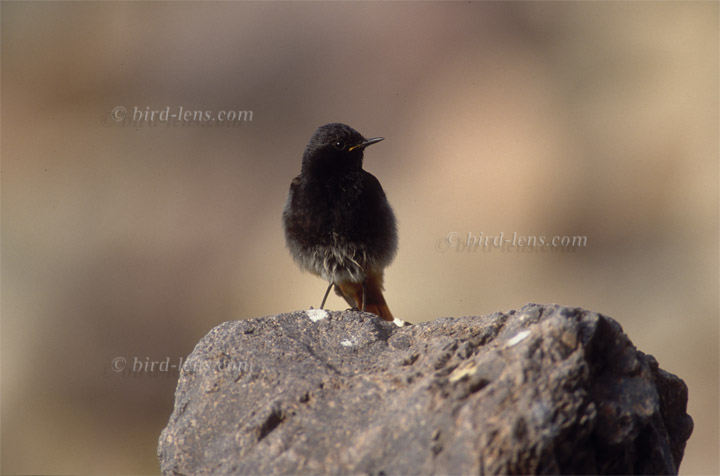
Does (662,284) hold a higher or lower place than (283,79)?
lower

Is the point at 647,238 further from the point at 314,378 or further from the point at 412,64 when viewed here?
the point at 314,378

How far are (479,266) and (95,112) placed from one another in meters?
5.54

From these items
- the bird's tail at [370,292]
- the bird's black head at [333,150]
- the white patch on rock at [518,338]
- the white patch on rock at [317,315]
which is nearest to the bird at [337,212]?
the bird's black head at [333,150]

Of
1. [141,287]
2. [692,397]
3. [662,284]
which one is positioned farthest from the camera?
[141,287]

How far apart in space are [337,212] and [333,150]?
475mm

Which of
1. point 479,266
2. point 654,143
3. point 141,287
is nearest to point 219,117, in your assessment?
point 141,287

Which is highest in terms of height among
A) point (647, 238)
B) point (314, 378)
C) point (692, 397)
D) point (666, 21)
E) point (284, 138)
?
point (666, 21)

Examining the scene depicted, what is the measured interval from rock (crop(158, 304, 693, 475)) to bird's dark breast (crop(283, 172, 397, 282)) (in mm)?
1597

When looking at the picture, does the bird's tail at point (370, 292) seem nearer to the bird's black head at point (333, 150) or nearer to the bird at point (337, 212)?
the bird at point (337, 212)

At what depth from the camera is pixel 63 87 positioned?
982 cm

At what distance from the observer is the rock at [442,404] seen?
2607mm

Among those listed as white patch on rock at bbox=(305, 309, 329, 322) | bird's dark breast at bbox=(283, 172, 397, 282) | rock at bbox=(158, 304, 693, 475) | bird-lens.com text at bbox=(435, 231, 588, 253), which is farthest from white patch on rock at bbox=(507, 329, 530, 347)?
bird-lens.com text at bbox=(435, 231, 588, 253)

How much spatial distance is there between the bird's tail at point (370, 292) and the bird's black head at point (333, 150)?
941 millimetres

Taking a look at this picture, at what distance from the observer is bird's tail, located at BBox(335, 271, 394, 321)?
583 centimetres
